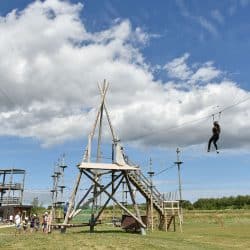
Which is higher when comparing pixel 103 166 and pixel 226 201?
pixel 226 201

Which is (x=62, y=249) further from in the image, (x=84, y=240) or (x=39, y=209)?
(x=39, y=209)

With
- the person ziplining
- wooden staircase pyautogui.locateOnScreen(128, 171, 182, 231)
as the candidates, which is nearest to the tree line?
wooden staircase pyautogui.locateOnScreen(128, 171, 182, 231)

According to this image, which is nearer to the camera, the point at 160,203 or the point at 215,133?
the point at 215,133

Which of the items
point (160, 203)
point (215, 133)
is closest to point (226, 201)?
point (160, 203)

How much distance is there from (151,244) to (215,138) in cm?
640

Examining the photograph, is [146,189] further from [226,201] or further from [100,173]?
[226,201]

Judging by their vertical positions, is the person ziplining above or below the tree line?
below

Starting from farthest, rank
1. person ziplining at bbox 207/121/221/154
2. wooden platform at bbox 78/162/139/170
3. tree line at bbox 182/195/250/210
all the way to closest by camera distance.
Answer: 1. tree line at bbox 182/195/250/210
2. wooden platform at bbox 78/162/139/170
3. person ziplining at bbox 207/121/221/154

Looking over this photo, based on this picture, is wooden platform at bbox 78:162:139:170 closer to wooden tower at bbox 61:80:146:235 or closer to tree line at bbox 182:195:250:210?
wooden tower at bbox 61:80:146:235

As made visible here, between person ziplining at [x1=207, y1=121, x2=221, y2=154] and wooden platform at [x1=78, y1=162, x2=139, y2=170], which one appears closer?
person ziplining at [x1=207, y1=121, x2=221, y2=154]

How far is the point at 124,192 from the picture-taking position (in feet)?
174

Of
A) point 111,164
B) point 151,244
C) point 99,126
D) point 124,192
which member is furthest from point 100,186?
point 124,192

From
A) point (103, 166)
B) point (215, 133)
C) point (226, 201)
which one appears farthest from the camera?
point (226, 201)

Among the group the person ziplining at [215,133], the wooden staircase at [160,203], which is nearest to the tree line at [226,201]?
the wooden staircase at [160,203]
